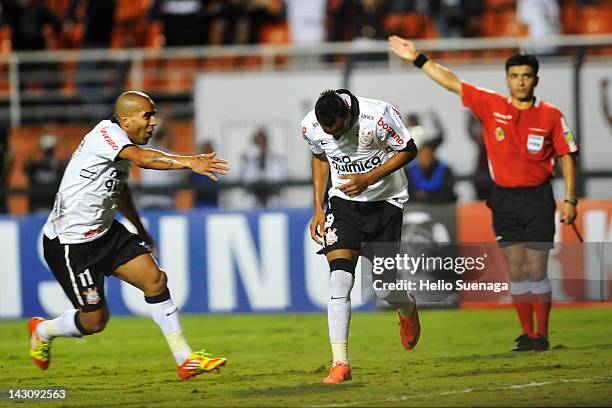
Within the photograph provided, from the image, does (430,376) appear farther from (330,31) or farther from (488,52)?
(330,31)

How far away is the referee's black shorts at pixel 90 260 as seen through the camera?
8.63m

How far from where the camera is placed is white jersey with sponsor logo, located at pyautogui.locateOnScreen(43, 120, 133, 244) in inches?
331

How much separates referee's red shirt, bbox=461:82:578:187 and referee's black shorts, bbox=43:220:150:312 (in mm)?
3223

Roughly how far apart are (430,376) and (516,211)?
2074 millimetres

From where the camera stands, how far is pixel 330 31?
17844 mm

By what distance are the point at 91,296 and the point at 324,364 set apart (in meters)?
2.03

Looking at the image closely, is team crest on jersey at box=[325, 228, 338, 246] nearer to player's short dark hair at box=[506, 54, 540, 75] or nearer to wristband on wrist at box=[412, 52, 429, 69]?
wristband on wrist at box=[412, 52, 429, 69]

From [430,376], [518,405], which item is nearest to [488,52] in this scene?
[430,376]

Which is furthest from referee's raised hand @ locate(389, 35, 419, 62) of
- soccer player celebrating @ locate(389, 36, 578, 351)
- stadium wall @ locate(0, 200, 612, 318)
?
stadium wall @ locate(0, 200, 612, 318)

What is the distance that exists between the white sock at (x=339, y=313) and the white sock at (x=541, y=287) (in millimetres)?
2264

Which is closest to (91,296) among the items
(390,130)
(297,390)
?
(297,390)

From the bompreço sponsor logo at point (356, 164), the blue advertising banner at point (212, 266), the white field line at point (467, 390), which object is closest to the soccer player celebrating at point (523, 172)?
the bompreço sponsor logo at point (356, 164)

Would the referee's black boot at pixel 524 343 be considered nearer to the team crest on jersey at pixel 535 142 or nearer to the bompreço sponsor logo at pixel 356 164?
the team crest on jersey at pixel 535 142

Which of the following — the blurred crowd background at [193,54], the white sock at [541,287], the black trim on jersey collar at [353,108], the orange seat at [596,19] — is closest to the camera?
the black trim on jersey collar at [353,108]
